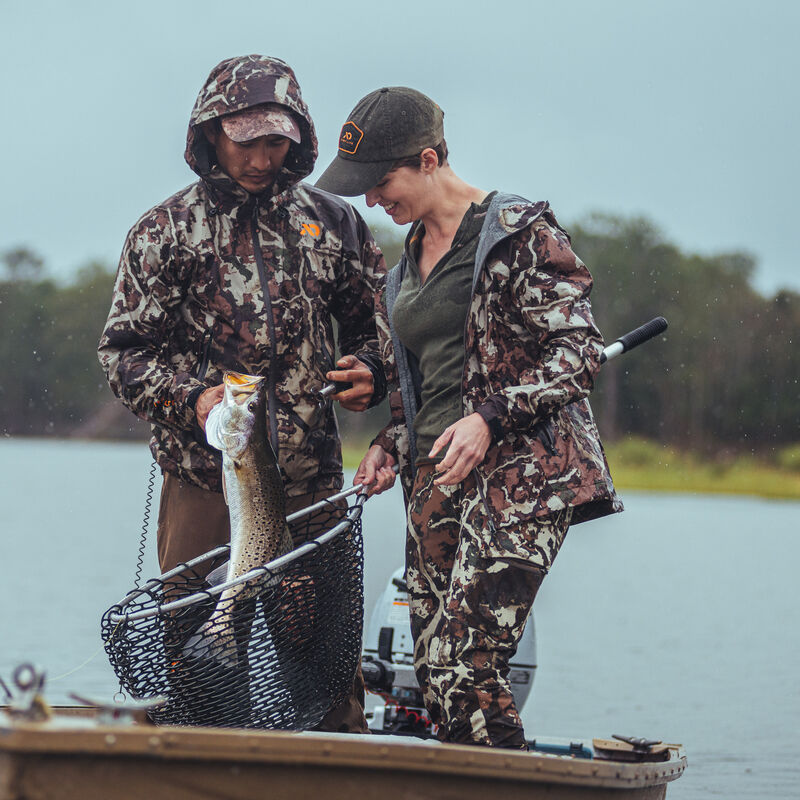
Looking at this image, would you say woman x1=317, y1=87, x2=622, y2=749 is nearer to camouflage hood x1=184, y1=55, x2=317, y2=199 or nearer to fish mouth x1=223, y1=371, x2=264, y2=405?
fish mouth x1=223, y1=371, x2=264, y2=405

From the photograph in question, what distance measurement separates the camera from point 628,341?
426cm

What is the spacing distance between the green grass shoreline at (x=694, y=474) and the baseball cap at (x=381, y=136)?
113 feet

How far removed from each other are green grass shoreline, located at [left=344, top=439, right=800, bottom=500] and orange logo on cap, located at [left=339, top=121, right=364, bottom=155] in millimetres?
34393

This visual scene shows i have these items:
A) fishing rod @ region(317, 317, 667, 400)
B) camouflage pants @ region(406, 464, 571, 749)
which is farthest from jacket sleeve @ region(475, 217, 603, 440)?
fishing rod @ region(317, 317, 667, 400)

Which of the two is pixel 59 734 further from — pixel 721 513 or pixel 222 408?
pixel 721 513

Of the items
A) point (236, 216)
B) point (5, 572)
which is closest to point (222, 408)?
point (236, 216)

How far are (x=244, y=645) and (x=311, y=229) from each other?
5.20 feet

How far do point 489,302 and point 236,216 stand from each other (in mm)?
1210

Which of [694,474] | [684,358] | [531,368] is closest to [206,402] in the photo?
[531,368]

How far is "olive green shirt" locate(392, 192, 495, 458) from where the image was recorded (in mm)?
3766

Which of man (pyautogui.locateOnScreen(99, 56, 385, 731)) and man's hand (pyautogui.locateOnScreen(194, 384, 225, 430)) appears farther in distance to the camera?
man (pyautogui.locateOnScreen(99, 56, 385, 731))

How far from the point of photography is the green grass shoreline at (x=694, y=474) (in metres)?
37.7

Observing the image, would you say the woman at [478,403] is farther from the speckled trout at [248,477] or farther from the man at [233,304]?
the man at [233,304]

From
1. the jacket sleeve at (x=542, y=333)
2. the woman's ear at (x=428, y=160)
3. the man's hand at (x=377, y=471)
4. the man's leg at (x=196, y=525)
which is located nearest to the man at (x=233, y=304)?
the man's leg at (x=196, y=525)
